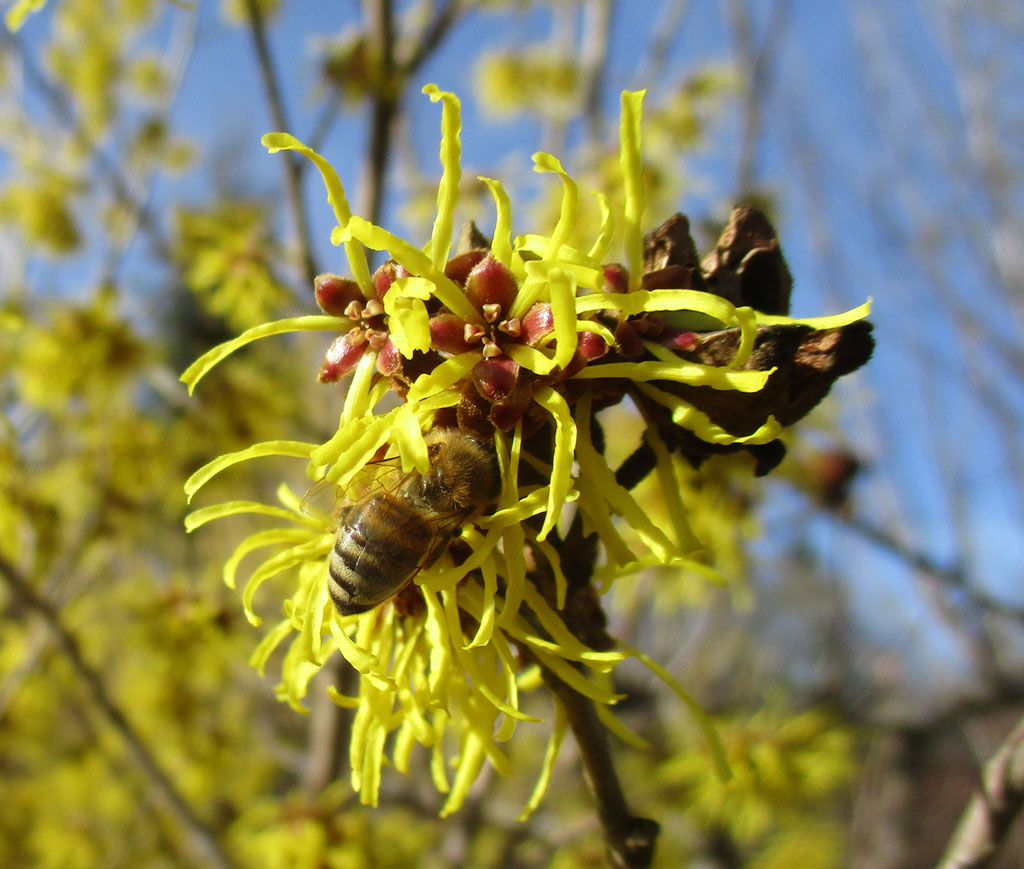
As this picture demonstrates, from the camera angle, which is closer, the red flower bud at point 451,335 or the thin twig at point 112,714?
the red flower bud at point 451,335

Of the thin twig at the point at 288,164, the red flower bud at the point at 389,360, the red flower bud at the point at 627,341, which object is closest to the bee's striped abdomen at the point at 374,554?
the red flower bud at the point at 389,360

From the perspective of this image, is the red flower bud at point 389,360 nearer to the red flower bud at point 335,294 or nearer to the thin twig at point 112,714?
the red flower bud at point 335,294

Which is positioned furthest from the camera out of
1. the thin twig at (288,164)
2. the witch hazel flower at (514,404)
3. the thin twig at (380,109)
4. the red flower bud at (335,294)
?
the thin twig at (380,109)

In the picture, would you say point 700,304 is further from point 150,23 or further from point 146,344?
point 150,23

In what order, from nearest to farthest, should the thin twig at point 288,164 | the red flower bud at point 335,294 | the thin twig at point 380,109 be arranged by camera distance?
the red flower bud at point 335,294, the thin twig at point 288,164, the thin twig at point 380,109

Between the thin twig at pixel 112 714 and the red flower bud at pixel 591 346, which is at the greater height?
the red flower bud at pixel 591 346

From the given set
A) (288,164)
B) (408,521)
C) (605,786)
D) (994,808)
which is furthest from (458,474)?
(288,164)

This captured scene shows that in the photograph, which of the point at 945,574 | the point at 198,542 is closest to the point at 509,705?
the point at 945,574
